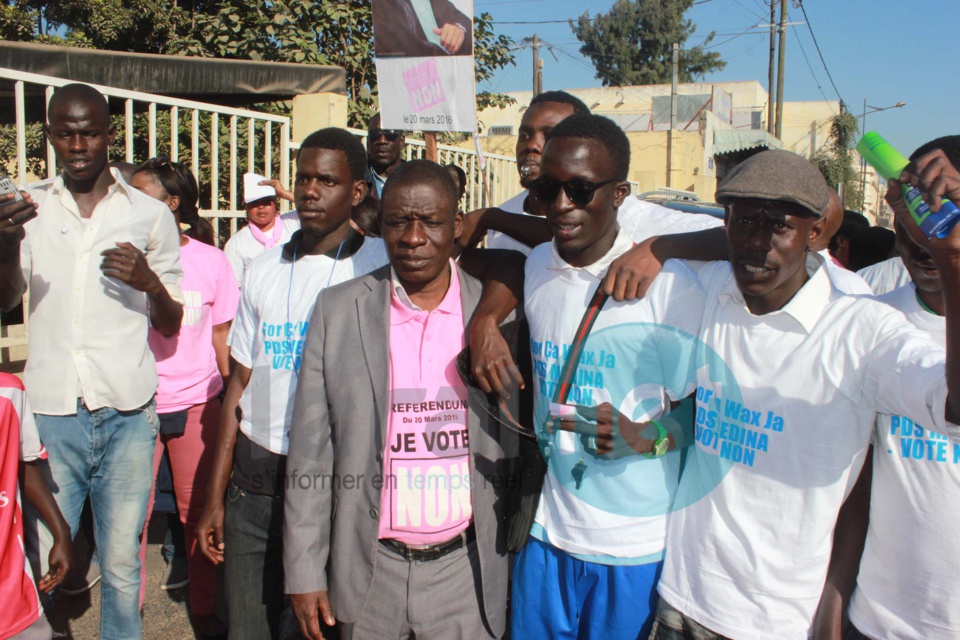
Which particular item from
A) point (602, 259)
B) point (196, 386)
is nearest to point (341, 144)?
point (602, 259)

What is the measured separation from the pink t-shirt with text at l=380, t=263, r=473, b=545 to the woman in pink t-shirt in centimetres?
154

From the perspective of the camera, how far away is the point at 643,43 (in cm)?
5056

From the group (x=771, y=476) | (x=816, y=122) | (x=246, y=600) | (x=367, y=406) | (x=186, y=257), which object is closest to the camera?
(x=771, y=476)

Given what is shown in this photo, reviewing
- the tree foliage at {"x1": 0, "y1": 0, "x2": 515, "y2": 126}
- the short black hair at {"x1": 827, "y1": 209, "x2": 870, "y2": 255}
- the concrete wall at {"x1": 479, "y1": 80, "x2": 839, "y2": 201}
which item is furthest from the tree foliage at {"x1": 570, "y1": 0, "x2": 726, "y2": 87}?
the short black hair at {"x1": 827, "y1": 209, "x2": 870, "y2": 255}

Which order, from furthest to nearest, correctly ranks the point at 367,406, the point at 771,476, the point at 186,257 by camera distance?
the point at 186,257, the point at 367,406, the point at 771,476

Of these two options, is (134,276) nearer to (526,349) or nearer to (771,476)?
(526,349)

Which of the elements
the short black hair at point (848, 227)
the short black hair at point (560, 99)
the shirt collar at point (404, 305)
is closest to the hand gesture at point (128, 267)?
the shirt collar at point (404, 305)

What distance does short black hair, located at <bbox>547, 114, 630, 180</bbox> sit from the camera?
7.06 ft

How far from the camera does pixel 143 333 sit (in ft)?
9.67

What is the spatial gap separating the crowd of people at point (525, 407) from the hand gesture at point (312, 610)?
0.04 ft

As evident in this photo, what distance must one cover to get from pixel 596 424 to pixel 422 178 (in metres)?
0.92

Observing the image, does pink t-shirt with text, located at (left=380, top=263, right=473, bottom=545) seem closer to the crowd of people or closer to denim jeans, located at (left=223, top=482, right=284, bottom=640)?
the crowd of people

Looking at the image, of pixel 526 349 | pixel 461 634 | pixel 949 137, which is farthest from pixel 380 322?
pixel 949 137

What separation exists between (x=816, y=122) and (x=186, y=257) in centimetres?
3710
